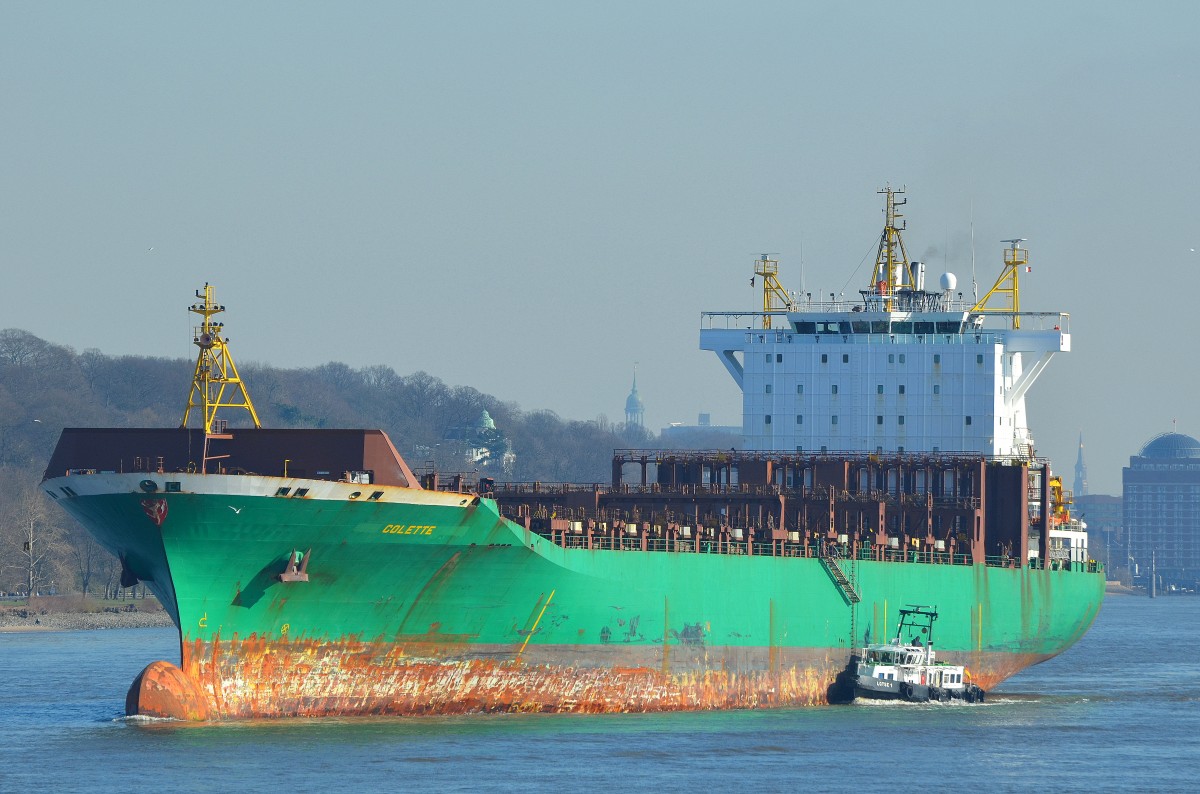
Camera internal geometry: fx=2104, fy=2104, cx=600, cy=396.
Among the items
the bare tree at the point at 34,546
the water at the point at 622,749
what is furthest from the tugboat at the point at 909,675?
the bare tree at the point at 34,546

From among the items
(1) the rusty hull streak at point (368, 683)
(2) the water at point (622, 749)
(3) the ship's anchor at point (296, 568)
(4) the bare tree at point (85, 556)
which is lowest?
(2) the water at point (622, 749)

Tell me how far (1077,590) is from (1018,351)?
322 inches

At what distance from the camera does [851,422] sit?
67.8 meters

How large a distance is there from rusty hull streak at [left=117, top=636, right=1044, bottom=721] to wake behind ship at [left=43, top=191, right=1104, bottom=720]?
5 centimetres

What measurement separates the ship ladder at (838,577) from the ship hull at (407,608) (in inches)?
101

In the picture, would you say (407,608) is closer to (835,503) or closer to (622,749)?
(622,749)

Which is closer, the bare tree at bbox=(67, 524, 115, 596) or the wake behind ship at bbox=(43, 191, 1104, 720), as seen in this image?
the wake behind ship at bbox=(43, 191, 1104, 720)

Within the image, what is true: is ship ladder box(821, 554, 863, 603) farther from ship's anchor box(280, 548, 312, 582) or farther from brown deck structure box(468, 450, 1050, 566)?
ship's anchor box(280, 548, 312, 582)

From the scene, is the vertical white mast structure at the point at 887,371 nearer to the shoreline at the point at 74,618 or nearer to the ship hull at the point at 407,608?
the ship hull at the point at 407,608

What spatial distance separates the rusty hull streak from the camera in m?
45.4

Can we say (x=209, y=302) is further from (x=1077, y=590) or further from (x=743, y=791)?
(x=1077, y=590)

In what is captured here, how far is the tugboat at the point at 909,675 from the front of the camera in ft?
185

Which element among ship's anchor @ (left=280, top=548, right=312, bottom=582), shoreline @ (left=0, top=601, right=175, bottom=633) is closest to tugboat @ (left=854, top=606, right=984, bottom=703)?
ship's anchor @ (left=280, top=548, right=312, bottom=582)

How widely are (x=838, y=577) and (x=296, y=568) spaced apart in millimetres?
18203
